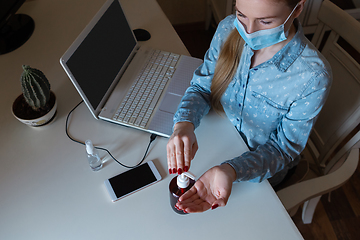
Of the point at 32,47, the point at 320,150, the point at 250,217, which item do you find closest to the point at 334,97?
the point at 320,150

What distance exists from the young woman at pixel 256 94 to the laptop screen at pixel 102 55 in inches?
11.5

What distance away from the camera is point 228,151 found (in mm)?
915

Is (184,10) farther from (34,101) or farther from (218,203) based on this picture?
(218,203)

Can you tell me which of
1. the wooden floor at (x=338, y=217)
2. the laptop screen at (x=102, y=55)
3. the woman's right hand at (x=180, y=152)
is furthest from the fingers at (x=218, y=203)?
Result: the wooden floor at (x=338, y=217)

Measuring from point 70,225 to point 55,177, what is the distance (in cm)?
17

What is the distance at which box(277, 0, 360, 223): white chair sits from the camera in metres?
0.93

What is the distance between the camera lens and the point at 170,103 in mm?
1021

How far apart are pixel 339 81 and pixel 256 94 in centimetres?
37

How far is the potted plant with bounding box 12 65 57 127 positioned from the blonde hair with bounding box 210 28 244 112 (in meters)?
0.57

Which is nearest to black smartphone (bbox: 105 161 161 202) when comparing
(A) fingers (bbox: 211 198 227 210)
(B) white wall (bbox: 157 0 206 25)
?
(A) fingers (bbox: 211 198 227 210)

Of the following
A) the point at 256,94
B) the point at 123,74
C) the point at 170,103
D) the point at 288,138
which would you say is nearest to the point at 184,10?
the point at 123,74

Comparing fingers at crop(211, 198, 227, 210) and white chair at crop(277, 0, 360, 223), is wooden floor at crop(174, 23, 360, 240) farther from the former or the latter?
fingers at crop(211, 198, 227, 210)

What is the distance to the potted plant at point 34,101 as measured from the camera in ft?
2.94

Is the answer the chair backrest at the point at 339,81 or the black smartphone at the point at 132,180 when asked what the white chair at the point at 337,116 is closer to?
the chair backrest at the point at 339,81
